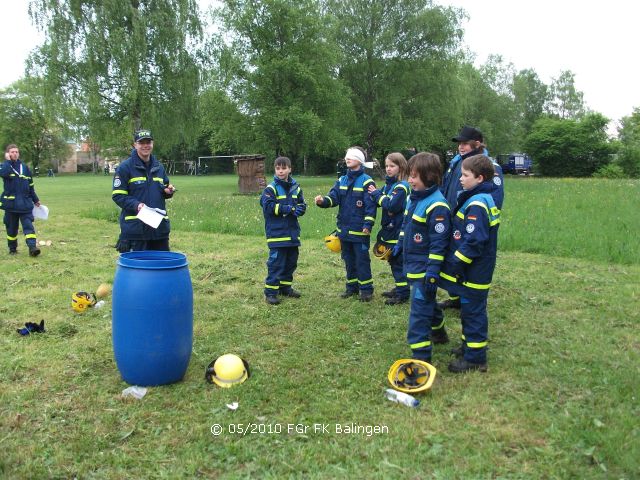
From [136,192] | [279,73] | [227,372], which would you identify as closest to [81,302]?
[136,192]

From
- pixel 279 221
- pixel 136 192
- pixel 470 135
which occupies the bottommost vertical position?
pixel 279 221

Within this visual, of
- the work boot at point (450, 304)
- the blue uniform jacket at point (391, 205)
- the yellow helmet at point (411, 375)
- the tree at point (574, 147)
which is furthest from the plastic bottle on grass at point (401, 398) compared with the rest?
the tree at point (574, 147)

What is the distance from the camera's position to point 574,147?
4969cm

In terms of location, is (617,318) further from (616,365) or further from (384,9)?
(384,9)

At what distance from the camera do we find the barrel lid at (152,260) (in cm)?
442

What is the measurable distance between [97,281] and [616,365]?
7266 mm

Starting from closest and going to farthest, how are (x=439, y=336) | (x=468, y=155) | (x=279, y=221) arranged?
(x=439, y=336)
(x=468, y=155)
(x=279, y=221)

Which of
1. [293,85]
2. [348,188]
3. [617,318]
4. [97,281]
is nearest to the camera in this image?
[617,318]

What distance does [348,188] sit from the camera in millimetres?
7109

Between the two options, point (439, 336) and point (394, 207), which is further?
point (394, 207)

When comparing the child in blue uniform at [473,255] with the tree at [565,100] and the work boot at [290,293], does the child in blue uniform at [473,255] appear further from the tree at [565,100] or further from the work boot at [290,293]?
the tree at [565,100]

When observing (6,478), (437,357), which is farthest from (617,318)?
(6,478)

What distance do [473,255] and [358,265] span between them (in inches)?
111

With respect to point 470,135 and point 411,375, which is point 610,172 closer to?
point 470,135
